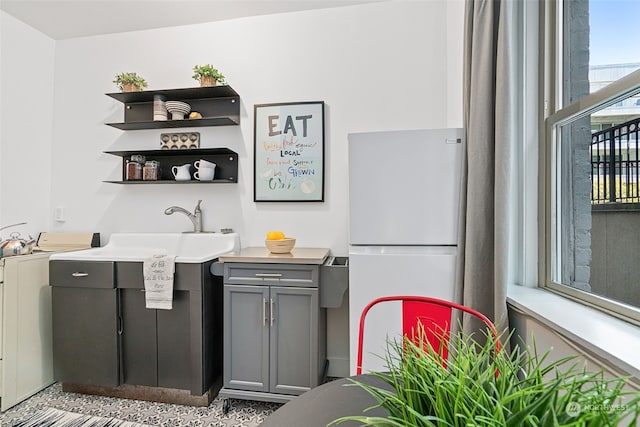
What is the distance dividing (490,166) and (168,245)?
2.27 meters

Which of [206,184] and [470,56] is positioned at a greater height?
[470,56]

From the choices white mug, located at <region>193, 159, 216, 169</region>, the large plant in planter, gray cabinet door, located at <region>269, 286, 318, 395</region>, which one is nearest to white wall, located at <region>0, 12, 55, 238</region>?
white mug, located at <region>193, 159, 216, 169</region>

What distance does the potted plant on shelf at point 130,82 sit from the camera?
98.7 inches

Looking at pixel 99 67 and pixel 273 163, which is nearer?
pixel 273 163

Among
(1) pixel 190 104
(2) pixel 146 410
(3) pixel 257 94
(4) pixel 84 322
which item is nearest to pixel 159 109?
(1) pixel 190 104

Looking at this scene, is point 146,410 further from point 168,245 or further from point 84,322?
point 168,245

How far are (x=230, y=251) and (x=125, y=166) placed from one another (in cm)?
123

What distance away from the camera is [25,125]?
2596 millimetres

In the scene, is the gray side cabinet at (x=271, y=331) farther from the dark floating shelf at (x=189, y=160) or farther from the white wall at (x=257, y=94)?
the dark floating shelf at (x=189, y=160)

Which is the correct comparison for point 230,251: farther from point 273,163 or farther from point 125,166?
point 125,166

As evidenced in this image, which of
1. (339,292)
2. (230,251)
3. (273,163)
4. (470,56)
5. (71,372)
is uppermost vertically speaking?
(470,56)

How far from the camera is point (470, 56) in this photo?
1721 millimetres

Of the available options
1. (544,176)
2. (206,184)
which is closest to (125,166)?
(206,184)

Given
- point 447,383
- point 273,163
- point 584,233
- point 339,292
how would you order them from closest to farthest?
point 447,383
point 584,233
point 339,292
point 273,163
